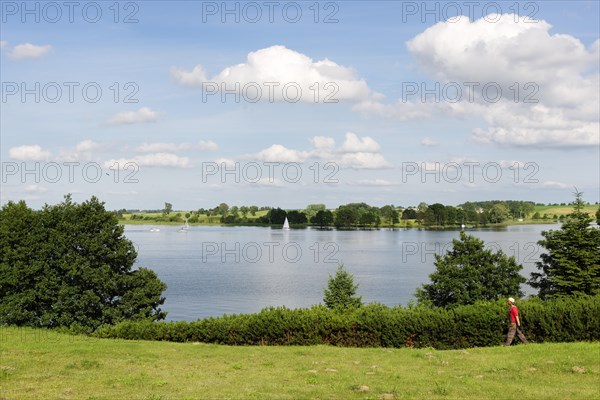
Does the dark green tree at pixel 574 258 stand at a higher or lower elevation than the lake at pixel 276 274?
higher

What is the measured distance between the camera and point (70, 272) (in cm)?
4156

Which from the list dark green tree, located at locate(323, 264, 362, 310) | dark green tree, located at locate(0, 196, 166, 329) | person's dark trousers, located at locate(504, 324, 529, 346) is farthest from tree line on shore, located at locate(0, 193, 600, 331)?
person's dark trousers, located at locate(504, 324, 529, 346)

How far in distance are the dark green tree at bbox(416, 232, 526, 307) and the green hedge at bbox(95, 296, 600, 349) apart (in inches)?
638

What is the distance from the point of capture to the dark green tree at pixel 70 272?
41.5 metres

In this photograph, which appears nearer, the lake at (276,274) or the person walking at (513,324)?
the person walking at (513,324)

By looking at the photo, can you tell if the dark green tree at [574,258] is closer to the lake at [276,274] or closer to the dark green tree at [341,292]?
the dark green tree at [341,292]

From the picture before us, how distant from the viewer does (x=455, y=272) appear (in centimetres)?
4553

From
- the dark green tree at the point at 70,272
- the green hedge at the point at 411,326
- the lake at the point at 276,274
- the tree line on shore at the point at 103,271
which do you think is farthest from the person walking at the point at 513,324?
the lake at the point at 276,274

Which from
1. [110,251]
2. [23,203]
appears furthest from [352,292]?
[23,203]

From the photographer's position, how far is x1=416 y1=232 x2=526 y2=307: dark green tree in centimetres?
4512

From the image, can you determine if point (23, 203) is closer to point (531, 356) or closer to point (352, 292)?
point (352, 292)

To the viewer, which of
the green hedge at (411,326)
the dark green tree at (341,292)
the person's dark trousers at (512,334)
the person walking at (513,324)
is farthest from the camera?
the dark green tree at (341,292)

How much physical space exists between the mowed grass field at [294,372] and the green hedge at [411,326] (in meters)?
A: 1.85

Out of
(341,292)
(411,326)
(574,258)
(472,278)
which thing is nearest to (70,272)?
(341,292)
